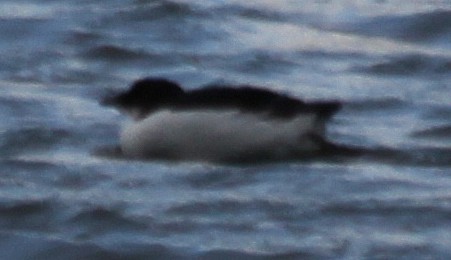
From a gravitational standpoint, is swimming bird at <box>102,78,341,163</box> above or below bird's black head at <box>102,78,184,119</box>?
below

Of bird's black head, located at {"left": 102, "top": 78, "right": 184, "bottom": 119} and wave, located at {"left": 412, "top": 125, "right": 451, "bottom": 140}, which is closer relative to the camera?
bird's black head, located at {"left": 102, "top": 78, "right": 184, "bottom": 119}

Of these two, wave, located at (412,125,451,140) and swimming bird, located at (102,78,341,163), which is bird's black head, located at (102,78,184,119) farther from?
wave, located at (412,125,451,140)

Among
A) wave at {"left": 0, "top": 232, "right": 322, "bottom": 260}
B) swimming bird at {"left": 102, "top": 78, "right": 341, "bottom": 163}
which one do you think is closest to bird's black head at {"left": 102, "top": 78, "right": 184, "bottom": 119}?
swimming bird at {"left": 102, "top": 78, "right": 341, "bottom": 163}

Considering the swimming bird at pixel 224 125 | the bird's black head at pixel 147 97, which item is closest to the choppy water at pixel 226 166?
the swimming bird at pixel 224 125

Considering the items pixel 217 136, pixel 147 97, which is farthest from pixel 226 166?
pixel 147 97

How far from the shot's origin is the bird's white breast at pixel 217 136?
44.1ft

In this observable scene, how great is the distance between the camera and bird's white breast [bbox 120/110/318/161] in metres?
13.4

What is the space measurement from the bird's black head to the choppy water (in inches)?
13.1

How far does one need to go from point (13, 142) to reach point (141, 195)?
1653 millimetres

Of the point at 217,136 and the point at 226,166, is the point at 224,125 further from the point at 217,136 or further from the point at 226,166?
the point at 226,166

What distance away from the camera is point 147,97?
45.6 feet

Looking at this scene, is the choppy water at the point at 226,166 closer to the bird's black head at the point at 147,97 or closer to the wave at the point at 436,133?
the wave at the point at 436,133

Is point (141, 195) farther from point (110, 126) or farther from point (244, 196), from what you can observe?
point (110, 126)

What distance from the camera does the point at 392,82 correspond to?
1650 cm
